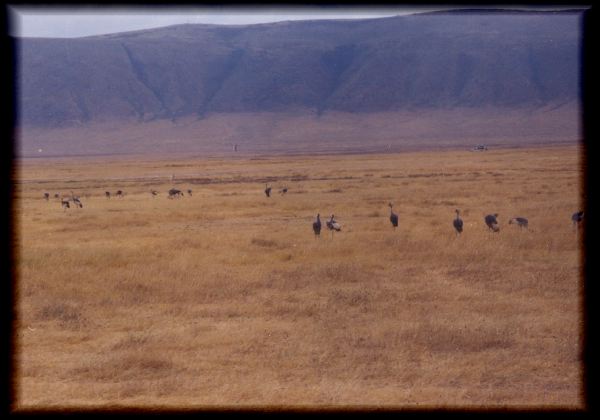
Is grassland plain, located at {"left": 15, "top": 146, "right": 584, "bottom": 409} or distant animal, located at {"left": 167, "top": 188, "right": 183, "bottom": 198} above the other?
distant animal, located at {"left": 167, "top": 188, "right": 183, "bottom": 198}

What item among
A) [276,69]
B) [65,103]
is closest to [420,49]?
[276,69]

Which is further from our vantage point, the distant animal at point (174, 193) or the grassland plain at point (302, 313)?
the distant animal at point (174, 193)

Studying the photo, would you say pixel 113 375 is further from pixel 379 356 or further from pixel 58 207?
pixel 58 207

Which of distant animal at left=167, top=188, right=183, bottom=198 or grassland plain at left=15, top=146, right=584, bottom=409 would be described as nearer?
grassland plain at left=15, top=146, right=584, bottom=409

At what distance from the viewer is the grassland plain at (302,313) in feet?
25.8

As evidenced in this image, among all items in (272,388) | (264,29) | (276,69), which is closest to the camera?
(272,388)

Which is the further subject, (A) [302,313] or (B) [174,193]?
(B) [174,193]

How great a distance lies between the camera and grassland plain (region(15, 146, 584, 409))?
785cm

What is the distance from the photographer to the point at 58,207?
103 feet

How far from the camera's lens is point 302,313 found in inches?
432

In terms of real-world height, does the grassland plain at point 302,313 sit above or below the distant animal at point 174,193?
below

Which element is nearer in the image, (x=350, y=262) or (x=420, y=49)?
(x=350, y=262)

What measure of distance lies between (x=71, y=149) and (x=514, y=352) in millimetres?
100639

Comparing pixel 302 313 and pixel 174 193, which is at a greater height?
pixel 174 193
